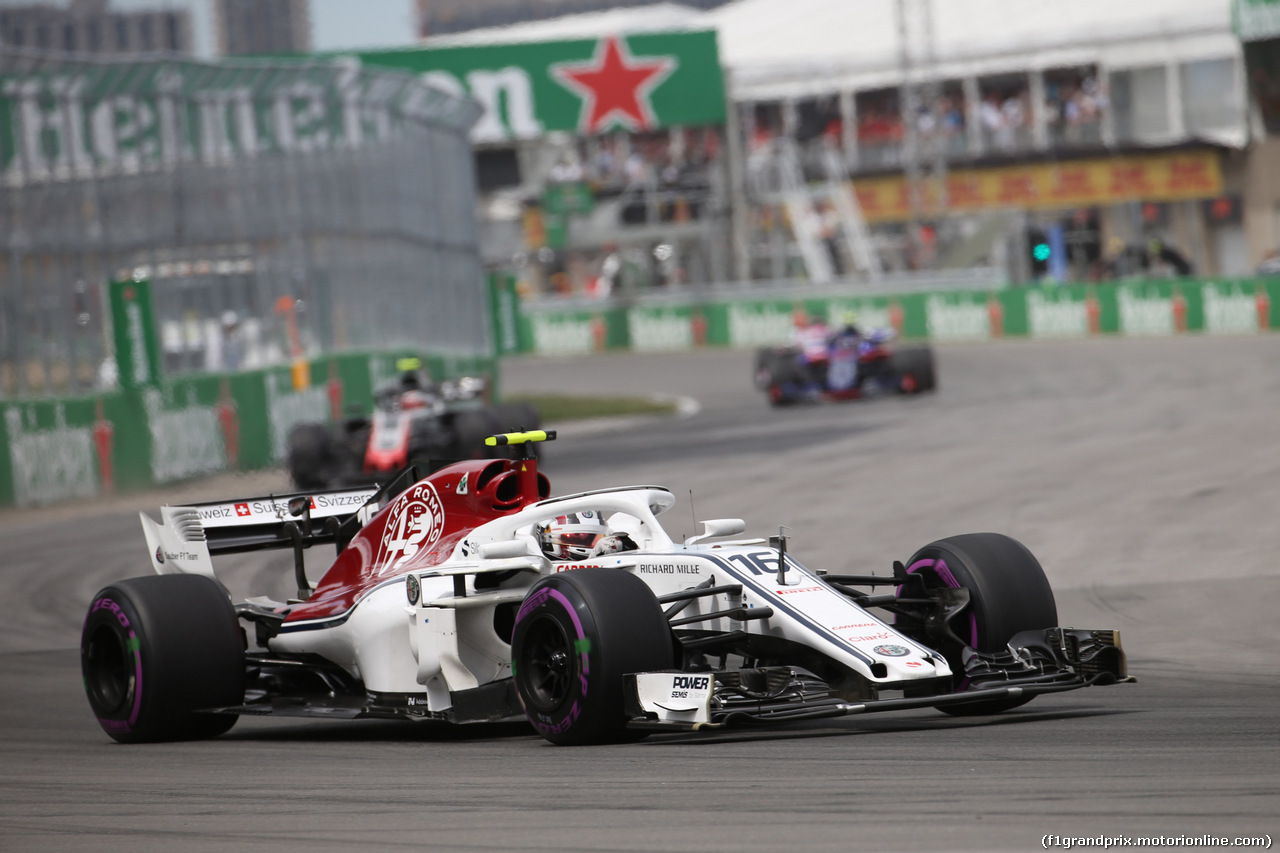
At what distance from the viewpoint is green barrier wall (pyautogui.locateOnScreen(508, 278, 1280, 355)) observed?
41.1 metres

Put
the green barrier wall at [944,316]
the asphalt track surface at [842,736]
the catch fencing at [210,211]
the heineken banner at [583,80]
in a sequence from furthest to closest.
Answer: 1. the heineken banner at [583,80]
2. the green barrier wall at [944,316]
3. the catch fencing at [210,211]
4. the asphalt track surface at [842,736]

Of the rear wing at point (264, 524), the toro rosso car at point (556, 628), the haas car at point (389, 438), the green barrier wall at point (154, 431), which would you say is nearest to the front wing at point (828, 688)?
the toro rosso car at point (556, 628)

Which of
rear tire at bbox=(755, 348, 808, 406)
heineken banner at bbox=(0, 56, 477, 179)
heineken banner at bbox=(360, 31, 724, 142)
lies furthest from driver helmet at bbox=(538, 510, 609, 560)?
heineken banner at bbox=(360, 31, 724, 142)

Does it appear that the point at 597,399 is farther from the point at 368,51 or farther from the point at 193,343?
the point at 368,51

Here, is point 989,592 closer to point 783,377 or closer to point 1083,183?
point 783,377

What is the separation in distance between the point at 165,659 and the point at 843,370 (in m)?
22.3

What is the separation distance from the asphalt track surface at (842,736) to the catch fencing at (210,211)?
2470mm

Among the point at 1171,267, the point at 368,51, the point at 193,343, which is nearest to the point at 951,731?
the point at 193,343

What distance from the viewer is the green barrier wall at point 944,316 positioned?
135 ft

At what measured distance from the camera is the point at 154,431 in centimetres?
2209

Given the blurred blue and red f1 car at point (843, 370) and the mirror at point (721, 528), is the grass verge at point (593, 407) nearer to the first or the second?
the blurred blue and red f1 car at point (843, 370)

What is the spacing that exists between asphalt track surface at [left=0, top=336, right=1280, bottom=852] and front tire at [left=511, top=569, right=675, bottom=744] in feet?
0.47

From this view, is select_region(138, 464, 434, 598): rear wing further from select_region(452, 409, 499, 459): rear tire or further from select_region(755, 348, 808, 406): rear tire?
select_region(755, 348, 808, 406): rear tire

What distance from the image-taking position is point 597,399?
3516 centimetres
